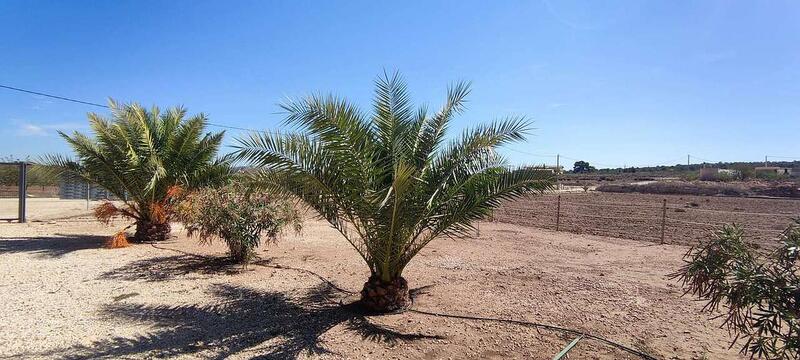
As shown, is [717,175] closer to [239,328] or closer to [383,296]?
[383,296]

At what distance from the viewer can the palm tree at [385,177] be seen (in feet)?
17.3

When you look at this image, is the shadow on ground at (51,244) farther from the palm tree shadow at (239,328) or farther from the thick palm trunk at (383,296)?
the thick palm trunk at (383,296)

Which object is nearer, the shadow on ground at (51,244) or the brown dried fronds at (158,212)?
the shadow on ground at (51,244)

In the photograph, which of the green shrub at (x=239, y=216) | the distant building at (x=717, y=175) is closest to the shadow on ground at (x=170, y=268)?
the green shrub at (x=239, y=216)

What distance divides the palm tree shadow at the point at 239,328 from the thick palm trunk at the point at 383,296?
209mm

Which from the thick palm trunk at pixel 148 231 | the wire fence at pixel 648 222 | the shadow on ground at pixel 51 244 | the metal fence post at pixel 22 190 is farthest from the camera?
the metal fence post at pixel 22 190

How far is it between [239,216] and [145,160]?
4.29 m

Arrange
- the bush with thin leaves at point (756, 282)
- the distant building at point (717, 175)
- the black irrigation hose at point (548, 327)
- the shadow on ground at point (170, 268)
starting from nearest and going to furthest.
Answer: the bush with thin leaves at point (756, 282)
the black irrigation hose at point (548, 327)
the shadow on ground at point (170, 268)
the distant building at point (717, 175)

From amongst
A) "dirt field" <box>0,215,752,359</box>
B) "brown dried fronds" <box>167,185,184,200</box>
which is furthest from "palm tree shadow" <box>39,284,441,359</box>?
"brown dried fronds" <box>167,185,184,200</box>

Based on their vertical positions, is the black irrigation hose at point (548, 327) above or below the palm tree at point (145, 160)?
below

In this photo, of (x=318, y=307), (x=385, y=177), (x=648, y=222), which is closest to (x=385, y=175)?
(x=385, y=177)

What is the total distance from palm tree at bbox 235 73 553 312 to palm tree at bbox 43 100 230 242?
6058mm

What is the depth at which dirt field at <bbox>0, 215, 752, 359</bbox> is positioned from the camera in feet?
15.3

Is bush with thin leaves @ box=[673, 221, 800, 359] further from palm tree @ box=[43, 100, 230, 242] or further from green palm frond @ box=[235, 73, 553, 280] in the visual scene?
palm tree @ box=[43, 100, 230, 242]
